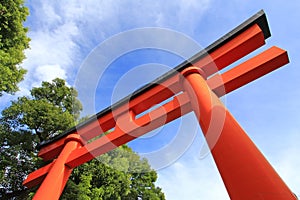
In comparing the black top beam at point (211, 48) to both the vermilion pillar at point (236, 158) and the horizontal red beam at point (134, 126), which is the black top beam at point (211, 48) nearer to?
the horizontal red beam at point (134, 126)

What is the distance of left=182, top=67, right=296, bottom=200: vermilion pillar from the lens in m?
1.74

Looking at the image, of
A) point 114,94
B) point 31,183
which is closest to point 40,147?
point 31,183

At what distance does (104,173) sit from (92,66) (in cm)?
504

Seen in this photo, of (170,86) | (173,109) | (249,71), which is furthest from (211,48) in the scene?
(173,109)

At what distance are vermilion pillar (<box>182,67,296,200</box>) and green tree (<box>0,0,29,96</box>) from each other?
15.2ft

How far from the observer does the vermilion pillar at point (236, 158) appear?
1741 mm

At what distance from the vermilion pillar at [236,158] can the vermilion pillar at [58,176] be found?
269 cm

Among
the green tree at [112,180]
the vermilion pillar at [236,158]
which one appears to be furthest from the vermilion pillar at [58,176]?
the vermilion pillar at [236,158]

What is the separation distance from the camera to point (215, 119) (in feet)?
8.26

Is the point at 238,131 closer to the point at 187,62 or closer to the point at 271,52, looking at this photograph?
the point at 271,52

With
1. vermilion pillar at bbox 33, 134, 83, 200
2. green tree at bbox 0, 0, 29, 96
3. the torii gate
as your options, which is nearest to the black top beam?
the torii gate

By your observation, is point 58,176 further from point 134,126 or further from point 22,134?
point 22,134

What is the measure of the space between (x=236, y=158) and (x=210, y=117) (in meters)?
0.64

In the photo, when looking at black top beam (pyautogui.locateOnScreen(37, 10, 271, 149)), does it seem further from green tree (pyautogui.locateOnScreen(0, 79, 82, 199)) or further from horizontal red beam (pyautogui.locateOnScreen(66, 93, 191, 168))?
green tree (pyautogui.locateOnScreen(0, 79, 82, 199))
